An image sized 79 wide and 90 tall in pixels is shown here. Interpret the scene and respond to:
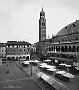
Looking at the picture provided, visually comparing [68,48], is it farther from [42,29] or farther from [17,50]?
[42,29]

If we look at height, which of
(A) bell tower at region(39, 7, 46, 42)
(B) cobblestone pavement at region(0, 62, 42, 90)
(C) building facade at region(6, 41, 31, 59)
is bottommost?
(B) cobblestone pavement at region(0, 62, 42, 90)

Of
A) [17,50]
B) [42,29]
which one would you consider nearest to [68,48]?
[17,50]

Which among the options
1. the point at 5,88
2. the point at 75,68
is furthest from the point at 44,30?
the point at 5,88

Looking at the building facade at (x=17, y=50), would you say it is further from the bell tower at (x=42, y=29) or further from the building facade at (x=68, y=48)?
the building facade at (x=68, y=48)

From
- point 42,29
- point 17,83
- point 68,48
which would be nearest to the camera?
point 17,83

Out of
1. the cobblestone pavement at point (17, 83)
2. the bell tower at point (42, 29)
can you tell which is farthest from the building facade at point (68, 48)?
the bell tower at point (42, 29)

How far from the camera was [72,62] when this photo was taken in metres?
33.3

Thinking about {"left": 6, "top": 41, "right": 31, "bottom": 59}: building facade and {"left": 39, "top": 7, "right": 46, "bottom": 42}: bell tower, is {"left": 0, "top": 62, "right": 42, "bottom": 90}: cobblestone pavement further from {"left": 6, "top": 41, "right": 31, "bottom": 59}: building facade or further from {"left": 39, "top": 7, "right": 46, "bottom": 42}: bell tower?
{"left": 39, "top": 7, "right": 46, "bottom": 42}: bell tower

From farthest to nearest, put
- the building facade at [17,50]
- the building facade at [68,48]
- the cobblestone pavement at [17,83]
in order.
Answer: the building facade at [17,50] → the building facade at [68,48] → the cobblestone pavement at [17,83]

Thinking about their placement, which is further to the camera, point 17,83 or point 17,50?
point 17,50

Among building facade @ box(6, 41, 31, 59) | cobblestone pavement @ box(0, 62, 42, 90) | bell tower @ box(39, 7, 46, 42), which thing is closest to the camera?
cobblestone pavement @ box(0, 62, 42, 90)

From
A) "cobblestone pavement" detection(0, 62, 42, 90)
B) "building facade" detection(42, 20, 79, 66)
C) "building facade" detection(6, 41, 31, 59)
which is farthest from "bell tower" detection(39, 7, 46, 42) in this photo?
"cobblestone pavement" detection(0, 62, 42, 90)

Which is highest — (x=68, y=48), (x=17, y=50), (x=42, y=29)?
(x=42, y=29)

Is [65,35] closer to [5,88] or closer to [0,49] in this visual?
[5,88]
